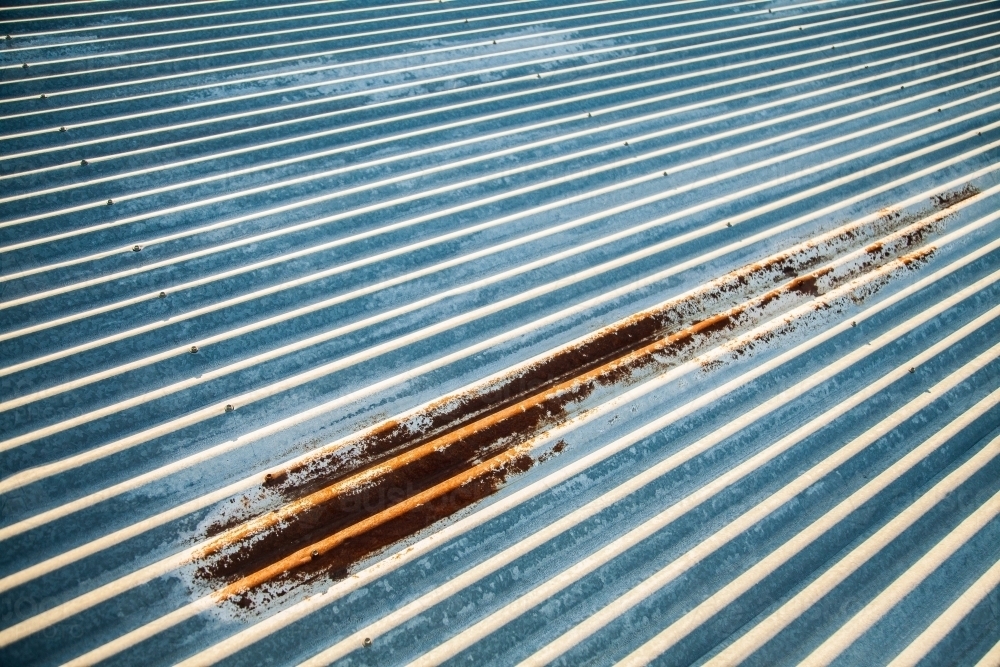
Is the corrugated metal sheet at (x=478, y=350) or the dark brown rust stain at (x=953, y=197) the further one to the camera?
the dark brown rust stain at (x=953, y=197)

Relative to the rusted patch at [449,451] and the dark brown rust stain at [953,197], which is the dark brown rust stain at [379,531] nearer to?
the rusted patch at [449,451]

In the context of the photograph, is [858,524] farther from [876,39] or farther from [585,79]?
[876,39]

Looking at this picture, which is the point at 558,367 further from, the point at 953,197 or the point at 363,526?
the point at 953,197

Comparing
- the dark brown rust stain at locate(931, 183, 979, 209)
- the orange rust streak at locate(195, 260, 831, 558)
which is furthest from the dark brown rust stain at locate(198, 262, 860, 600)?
the dark brown rust stain at locate(931, 183, 979, 209)

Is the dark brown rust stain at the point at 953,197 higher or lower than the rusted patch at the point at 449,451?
lower

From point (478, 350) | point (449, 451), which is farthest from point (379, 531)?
point (478, 350)

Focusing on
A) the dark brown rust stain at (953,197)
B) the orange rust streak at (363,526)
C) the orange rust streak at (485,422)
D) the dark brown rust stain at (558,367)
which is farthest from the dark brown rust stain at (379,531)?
the dark brown rust stain at (953,197)

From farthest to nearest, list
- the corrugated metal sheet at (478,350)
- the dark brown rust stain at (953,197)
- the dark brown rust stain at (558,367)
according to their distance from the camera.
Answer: the dark brown rust stain at (953,197) < the dark brown rust stain at (558,367) < the corrugated metal sheet at (478,350)

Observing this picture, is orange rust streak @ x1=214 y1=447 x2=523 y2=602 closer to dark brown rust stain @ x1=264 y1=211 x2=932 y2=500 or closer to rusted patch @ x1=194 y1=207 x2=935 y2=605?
rusted patch @ x1=194 y1=207 x2=935 y2=605
